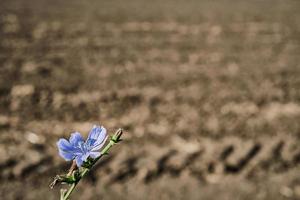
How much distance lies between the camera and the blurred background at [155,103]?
3.59 m

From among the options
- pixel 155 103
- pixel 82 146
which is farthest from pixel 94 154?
pixel 155 103

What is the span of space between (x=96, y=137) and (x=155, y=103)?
3.92 metres

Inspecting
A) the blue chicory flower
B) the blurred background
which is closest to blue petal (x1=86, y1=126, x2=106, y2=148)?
the blue chicory flower

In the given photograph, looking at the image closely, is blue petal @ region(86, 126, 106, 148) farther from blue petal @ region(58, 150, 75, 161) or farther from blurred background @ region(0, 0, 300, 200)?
blurred background @ region(0, 0, 300, 200)

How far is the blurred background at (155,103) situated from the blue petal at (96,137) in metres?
2.46

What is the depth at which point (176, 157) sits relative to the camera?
3885 mm

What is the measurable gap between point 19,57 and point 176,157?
302cm

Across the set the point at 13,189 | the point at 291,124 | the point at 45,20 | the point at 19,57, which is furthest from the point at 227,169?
the point at 45,20

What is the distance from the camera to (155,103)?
16.0 feet

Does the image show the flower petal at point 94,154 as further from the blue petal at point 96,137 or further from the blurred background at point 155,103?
the blurred background at point 155,103

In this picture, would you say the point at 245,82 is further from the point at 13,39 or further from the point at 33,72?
the point at 13,39

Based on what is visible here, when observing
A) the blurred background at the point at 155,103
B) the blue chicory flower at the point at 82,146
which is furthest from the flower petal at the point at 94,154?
the blurred background at the point at 155,103

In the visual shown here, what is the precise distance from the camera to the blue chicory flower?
36.4 inches

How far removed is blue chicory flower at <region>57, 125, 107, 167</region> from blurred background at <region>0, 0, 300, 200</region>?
8.09 ft
